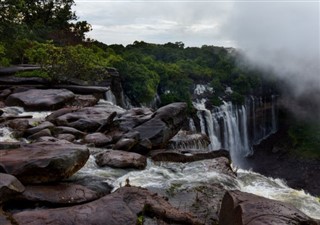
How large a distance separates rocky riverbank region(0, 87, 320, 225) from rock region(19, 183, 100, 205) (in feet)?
0.07

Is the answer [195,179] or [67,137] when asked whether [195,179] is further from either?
[67,137]

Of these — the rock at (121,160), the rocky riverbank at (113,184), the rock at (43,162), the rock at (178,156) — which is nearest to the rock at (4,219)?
the rocky riverbank at (113,184)

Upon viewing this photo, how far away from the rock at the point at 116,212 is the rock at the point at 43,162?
4.51 ft

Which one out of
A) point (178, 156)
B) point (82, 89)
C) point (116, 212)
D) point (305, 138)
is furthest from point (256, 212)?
point (305, 138)

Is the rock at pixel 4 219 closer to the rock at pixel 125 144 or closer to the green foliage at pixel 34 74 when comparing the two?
the rock at pixel 125 144

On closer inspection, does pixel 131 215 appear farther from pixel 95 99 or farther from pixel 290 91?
pixel 290 91

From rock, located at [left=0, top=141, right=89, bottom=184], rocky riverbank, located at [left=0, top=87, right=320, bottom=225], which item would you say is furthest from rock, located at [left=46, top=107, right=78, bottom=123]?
rock, located at [left=0, top=141, right=89, bottom=184]

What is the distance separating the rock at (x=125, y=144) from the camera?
1357cm

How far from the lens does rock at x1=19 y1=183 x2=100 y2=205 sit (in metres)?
8.37

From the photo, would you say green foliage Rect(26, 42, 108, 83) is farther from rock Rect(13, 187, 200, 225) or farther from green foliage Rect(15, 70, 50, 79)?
rock Rect(13, 187, 200, 225)

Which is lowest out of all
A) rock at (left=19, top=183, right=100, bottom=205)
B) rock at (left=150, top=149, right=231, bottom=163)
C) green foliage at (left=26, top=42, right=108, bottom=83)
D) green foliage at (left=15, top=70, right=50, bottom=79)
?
rock at (left=150, top=149, right=231, bottom=163)

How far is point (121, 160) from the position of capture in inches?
473

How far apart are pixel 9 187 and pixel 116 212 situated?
89.2 inches

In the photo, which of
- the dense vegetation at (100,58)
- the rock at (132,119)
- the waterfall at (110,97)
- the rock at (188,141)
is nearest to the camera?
the rock at (188,141)
